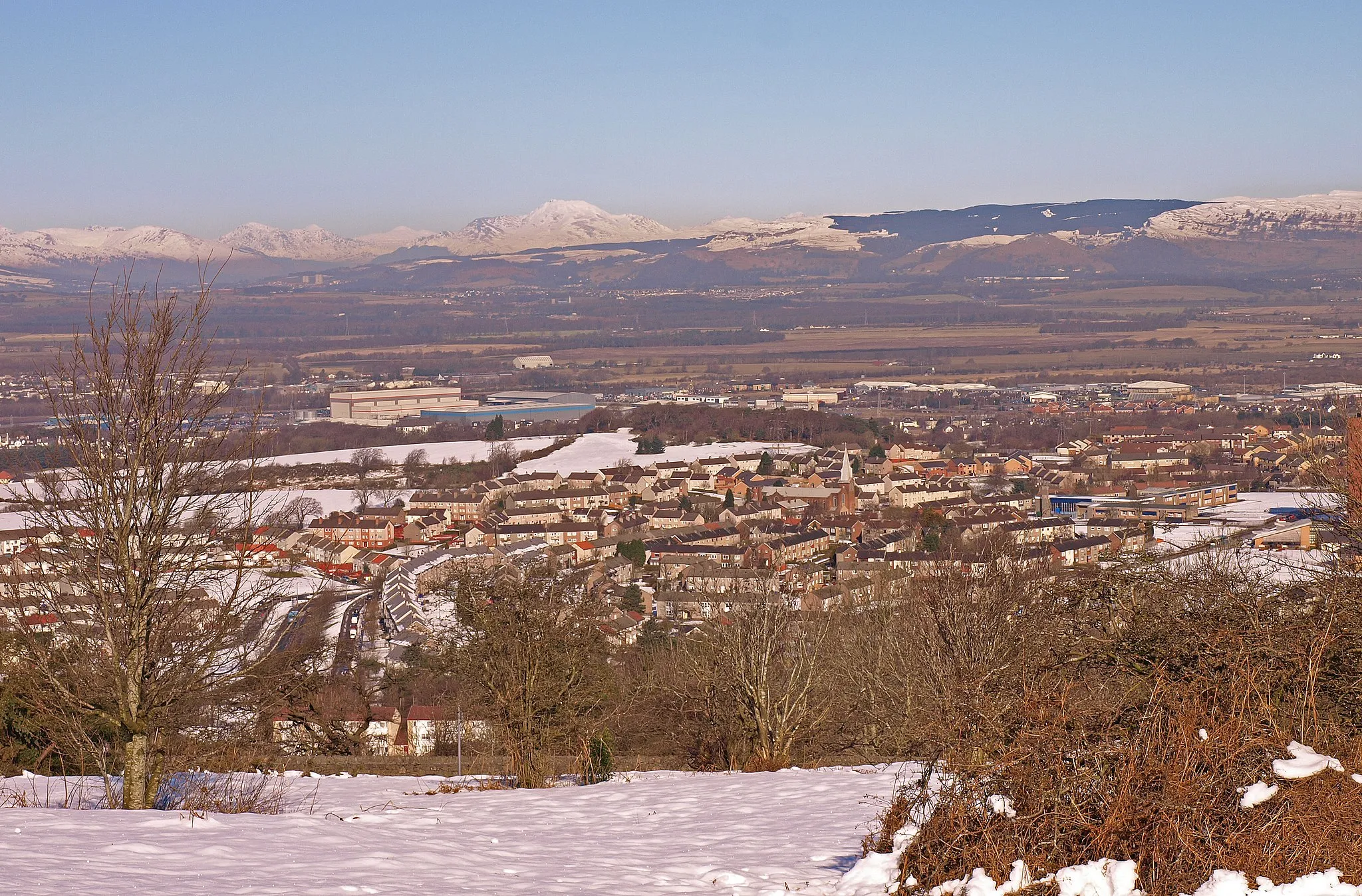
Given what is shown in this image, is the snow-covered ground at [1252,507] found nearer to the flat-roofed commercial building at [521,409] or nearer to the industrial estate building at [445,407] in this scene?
the flat-roofed commercial building at [521,409]

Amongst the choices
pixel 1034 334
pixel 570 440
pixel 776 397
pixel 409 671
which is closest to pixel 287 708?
pixel 409 671

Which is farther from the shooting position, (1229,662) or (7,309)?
(7,309)

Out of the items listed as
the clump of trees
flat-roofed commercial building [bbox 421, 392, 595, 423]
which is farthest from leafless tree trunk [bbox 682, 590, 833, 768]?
flat-roofed commercial building [bbox 421, 392, 595, 423]

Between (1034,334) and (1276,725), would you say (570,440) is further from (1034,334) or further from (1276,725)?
(1034,334)

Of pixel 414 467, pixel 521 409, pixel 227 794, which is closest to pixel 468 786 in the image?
pixel 227 794

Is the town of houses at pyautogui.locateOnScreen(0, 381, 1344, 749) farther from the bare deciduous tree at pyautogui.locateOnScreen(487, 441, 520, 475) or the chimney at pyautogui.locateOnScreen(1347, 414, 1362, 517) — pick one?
the bare deciduous tree at pyautogui.locateOnScreen(487, 441, 520, 475)

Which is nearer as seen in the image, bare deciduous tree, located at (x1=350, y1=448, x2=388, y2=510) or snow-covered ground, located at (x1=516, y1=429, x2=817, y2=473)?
bare deciduous tree, located at (x1=350, y1=448, x2=388, y2=510)
